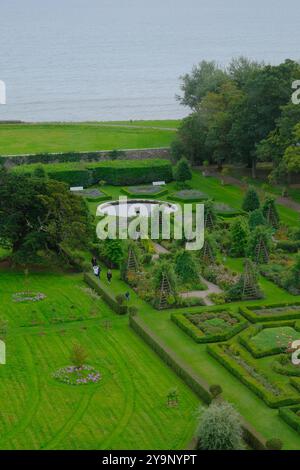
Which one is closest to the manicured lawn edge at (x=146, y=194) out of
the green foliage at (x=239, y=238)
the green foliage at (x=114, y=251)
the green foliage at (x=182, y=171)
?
the green foliage at (x=182, y=171)

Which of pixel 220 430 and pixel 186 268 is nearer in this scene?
pixel 220 430

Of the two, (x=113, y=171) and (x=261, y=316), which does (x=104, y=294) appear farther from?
(x=113, y=171)

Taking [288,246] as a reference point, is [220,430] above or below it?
below

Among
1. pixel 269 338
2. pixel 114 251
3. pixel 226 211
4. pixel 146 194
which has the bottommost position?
pixel 269 338

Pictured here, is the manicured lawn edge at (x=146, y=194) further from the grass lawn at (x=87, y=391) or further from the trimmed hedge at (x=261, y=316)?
the trimmed hedge at (x=261, y=316)

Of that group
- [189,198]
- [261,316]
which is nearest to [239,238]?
[261,316]

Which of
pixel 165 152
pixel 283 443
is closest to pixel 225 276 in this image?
pixel 283 443

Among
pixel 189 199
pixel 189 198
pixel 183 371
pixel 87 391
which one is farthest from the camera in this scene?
pixel 189 198
